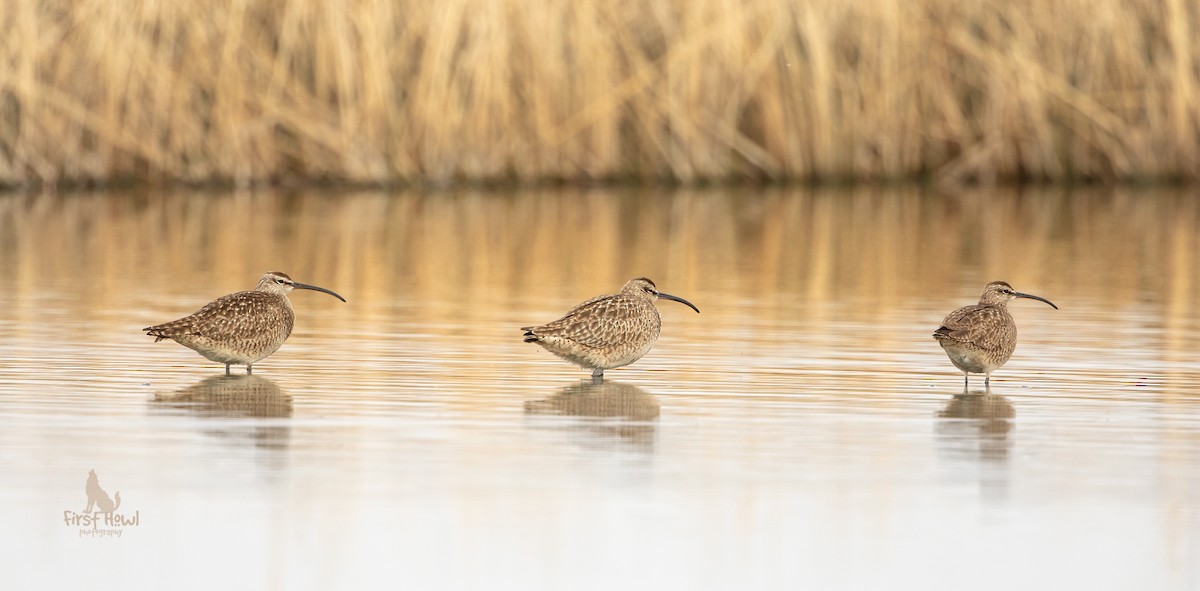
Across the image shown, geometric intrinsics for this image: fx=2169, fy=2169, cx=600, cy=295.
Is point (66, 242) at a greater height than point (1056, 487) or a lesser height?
greater

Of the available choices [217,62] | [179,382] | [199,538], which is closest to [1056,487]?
[199,538]

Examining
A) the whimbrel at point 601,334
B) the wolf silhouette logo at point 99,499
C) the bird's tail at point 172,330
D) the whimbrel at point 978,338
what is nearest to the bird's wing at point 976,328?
the whimbrel at point 978,338

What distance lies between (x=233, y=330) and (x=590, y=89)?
1436 centimetres

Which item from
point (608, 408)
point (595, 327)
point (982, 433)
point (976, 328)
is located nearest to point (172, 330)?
point (595, 327)

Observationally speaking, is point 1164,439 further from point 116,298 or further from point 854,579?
point 116,298

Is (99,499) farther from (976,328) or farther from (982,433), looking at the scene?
(976,328)

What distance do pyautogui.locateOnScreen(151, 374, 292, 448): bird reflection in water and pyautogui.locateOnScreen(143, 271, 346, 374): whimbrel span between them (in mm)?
→ 137

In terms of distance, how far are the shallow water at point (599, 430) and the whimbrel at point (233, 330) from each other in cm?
20

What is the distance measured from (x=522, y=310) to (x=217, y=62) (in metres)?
10.7

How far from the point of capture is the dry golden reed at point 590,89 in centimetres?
2375

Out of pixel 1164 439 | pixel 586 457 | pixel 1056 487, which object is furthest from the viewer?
pixel 1164 439

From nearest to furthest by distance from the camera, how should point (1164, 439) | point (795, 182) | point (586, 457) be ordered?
point (586, 457) < point (1164, 439) < point (795, 182)

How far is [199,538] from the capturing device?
6.79m

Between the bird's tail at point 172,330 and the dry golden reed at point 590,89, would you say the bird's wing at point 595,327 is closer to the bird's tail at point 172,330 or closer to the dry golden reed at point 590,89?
the bird's tail at point 172,330
